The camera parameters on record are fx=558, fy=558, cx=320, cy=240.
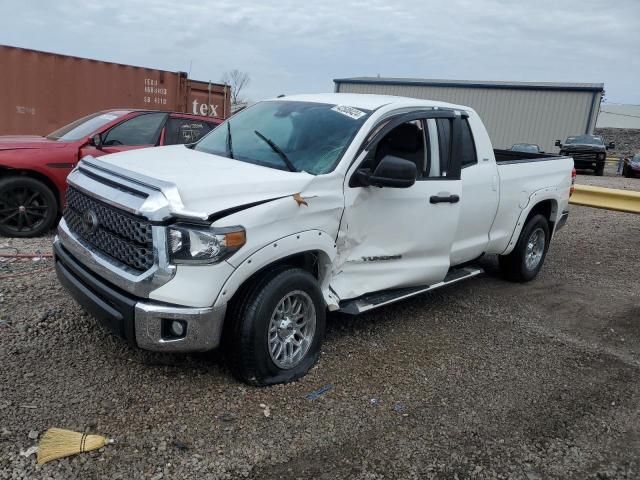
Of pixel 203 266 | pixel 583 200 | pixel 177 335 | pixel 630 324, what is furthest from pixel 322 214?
pixel 583 200

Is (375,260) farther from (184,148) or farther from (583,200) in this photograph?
(583,200)

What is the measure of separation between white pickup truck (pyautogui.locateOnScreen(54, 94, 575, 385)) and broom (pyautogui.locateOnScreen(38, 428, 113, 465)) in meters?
0.54

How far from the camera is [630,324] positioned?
532 centimetres

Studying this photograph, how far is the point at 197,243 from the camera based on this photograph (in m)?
3.04

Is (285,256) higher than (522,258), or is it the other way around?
(285,256)

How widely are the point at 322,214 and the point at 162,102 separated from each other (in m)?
9.57

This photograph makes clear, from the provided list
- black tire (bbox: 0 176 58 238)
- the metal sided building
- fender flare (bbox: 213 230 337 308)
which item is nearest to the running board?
fender flare (bbox: 213 230 337 308)

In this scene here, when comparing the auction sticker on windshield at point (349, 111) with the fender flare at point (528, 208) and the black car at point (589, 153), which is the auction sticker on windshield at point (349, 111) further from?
the black car at point (589, 153)

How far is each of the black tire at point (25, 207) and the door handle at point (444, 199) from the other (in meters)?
4.62

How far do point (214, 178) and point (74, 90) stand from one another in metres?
9.24

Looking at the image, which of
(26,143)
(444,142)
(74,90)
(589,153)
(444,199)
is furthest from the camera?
(589,153)

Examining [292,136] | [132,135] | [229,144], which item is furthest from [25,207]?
[292,136]

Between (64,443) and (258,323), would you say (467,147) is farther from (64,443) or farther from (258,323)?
(64,443)

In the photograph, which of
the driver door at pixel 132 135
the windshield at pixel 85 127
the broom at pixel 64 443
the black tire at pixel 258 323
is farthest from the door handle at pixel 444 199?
the windshield at pixel 85 127
